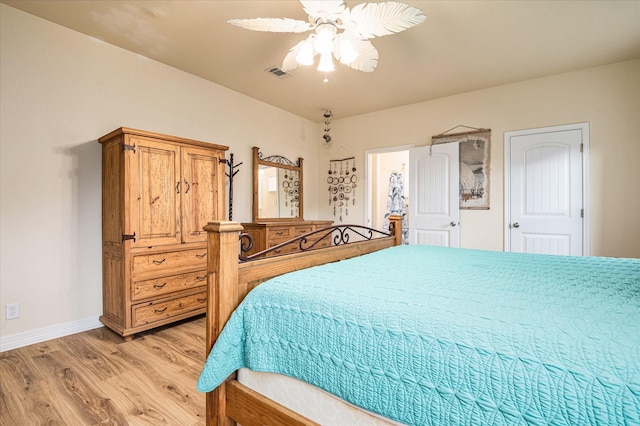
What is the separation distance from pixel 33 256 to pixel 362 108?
164 inches

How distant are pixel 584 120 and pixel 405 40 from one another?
89.9 inches

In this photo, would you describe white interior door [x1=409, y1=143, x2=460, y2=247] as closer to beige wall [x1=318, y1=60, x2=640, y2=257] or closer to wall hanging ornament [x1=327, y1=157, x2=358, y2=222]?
beige wall [x1=318, y1=60, x2=640, y2=257]

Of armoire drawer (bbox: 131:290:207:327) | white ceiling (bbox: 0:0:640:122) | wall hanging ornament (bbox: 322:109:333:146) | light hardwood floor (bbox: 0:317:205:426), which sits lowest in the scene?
light hardwood floor (bbox: 0:317:205:426)

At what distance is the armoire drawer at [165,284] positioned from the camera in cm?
258

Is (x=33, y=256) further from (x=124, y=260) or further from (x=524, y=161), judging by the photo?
(x=524, y=161)

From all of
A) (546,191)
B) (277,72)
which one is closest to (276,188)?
(277,72)

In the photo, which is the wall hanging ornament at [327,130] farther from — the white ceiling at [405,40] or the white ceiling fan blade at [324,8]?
the white ceiling fan blade at [324,8]

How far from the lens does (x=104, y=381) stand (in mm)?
1920

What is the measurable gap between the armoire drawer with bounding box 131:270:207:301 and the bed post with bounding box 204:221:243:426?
172cm

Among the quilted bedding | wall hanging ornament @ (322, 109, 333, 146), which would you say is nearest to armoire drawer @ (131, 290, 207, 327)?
the quilted bedding

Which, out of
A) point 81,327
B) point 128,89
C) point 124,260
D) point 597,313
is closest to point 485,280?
point 597,313

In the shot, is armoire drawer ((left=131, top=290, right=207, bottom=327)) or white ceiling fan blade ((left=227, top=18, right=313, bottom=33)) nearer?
white ceiling fan blade ((left=227, top=18, right=313, bottom=33))

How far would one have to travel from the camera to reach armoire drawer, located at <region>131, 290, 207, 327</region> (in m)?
2.57

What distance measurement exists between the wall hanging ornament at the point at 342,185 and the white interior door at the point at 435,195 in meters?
1.00
